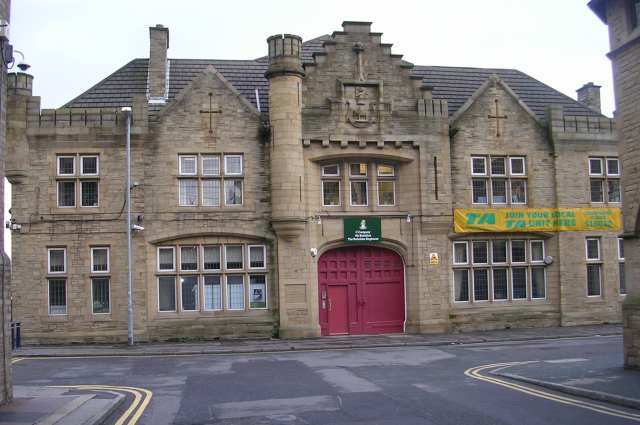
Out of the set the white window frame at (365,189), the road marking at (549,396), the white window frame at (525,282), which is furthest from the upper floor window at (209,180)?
the road marking at (549,396)

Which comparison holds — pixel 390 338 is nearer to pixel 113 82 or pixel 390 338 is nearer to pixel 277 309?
pixel 277 309

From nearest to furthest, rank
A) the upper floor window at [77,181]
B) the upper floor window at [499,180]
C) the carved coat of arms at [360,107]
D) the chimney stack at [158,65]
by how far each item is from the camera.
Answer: the upper floor window at [77,181] < the carved coat of arms at [360,107] < the upper floor window at [499,180] < the chimney stack at [158,65]

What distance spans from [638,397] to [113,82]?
75.6ft

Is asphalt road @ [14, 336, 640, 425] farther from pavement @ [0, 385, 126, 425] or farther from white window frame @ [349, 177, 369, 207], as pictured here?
A: white window frame @ [349, 177, 369, 207]

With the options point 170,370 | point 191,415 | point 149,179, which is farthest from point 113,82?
point 191,415

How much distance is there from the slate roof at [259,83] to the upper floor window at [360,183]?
3.90m

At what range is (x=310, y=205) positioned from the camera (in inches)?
1008

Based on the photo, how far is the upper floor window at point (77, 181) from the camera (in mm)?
24766

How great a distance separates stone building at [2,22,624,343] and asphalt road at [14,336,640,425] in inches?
168

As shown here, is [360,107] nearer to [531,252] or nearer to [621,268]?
[531,252]

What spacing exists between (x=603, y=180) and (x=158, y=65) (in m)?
18.6

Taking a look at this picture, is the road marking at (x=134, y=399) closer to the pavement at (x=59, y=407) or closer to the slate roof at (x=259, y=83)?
the pavement at (x=59, y=407)

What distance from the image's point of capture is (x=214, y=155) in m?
25.6

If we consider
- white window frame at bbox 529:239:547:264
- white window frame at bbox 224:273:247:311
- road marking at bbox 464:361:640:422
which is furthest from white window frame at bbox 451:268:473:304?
road marking at bbox 464:361:640:422
